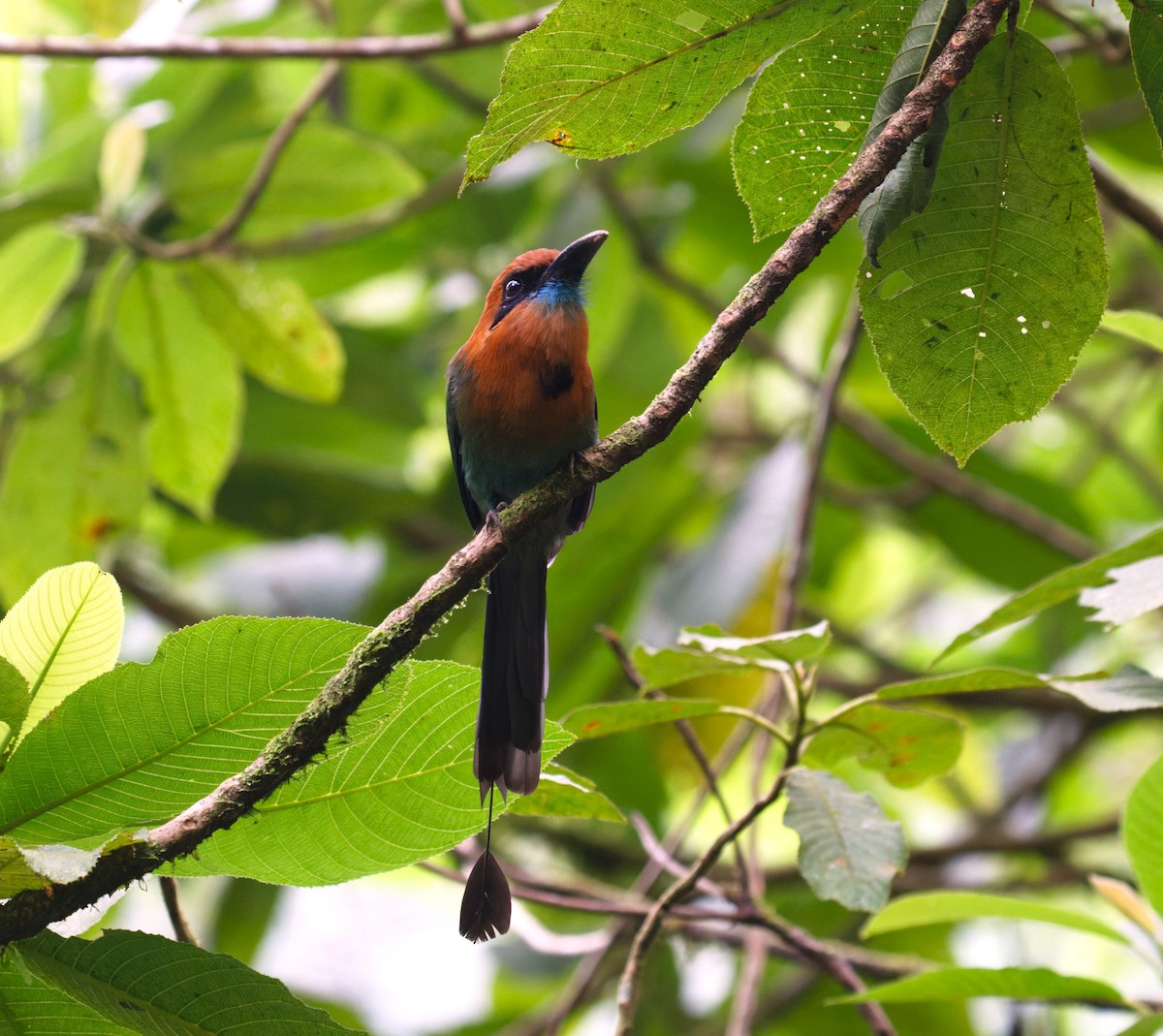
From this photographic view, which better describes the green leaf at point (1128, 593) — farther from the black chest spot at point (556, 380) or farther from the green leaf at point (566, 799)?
the black chest spot at point (556, 380)

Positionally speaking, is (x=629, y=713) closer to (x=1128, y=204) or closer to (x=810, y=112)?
(x=810, y=112)

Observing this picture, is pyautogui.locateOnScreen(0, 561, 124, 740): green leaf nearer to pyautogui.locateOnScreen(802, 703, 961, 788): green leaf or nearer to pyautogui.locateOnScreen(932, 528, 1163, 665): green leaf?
pyautogui.locateOnScreen(802, 703, 961, 788): green leaf

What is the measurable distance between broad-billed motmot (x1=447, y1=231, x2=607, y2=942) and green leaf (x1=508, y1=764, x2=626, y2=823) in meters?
0.25

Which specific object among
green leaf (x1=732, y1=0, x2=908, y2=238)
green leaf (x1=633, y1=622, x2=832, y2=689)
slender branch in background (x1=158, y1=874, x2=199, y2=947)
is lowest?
slender branch in background (x1=158, y1=874, x2=199, y2=947)

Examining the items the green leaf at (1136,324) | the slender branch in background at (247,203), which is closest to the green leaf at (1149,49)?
the green leaf at (1136,324)

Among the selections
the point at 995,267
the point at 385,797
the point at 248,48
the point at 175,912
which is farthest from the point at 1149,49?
the point at 248,48

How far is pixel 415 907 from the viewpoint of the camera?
19.2ft

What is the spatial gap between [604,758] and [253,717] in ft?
8.83

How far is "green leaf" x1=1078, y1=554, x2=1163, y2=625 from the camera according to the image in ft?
6.15

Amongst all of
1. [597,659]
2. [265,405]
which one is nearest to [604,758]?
[597,659]

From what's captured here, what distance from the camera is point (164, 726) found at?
1.46 meters

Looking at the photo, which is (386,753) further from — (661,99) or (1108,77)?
(1108,77)

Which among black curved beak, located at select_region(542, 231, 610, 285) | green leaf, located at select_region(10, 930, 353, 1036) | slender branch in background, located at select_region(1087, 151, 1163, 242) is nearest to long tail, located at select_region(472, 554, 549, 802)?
green leaf, located at select_region(10, 930, 353, 1036)

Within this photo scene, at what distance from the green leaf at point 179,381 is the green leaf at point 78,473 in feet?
0.24
